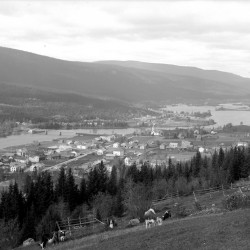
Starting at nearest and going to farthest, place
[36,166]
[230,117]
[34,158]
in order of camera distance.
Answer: [36,166] < [34,158] < [230,117]

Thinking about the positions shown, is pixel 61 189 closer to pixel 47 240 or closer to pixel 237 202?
pixel 47 240

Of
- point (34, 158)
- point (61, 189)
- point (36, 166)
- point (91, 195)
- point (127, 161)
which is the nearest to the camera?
point (61, 189)

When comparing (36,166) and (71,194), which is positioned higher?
(71,194)

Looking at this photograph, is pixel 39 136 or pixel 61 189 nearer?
pixel 61 189

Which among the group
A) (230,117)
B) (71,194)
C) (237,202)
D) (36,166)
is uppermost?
(237,202)

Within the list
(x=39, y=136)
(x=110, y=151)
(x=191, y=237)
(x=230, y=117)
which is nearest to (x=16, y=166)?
(x=110, y=151)

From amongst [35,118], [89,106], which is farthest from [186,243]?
[89,106]

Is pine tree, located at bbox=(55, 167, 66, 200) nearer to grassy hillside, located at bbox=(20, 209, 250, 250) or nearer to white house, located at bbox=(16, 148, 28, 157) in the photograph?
grassy hillside, located at bbox=(20, 209, 250, 250)
